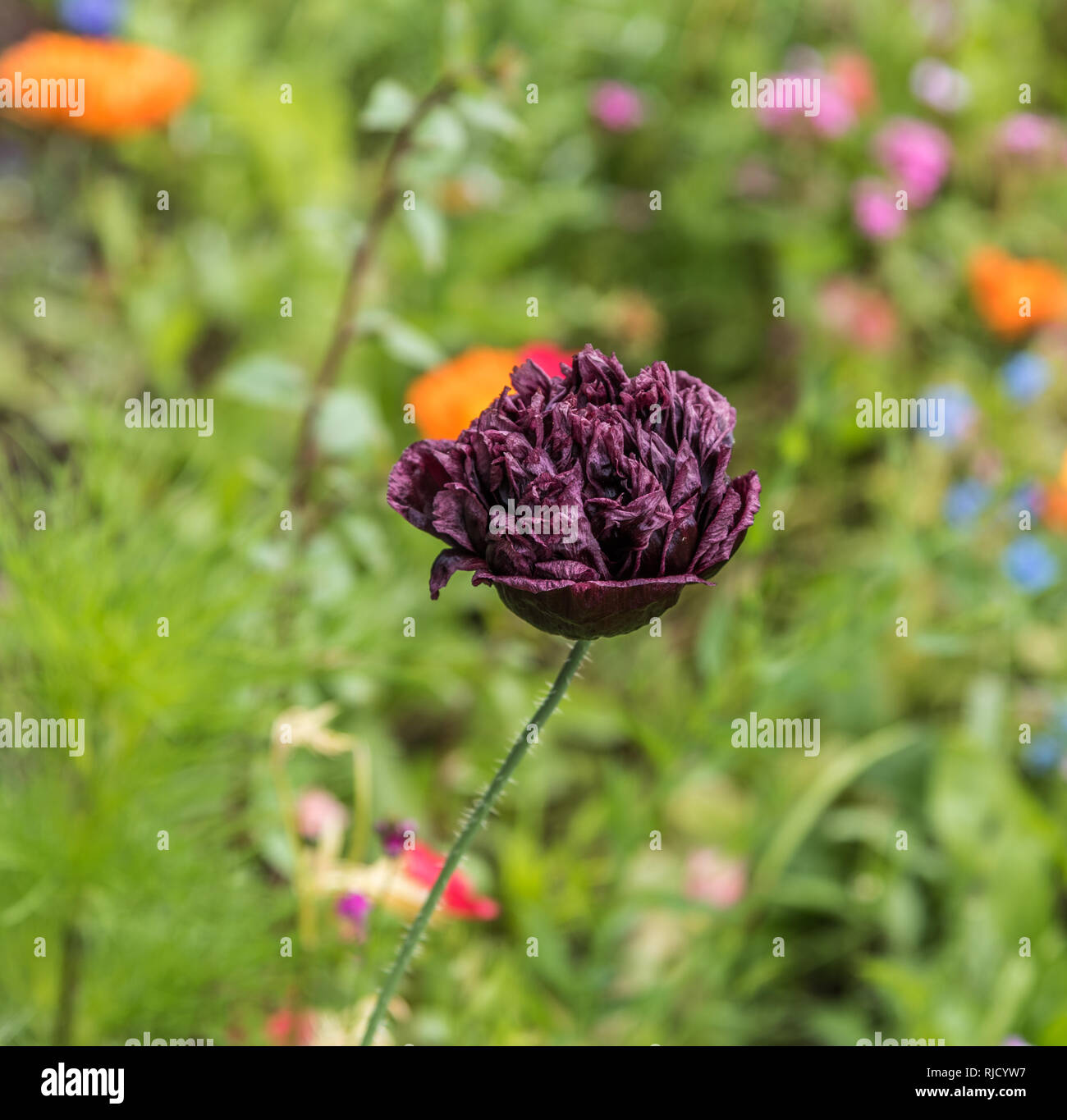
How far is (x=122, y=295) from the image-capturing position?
2.26 m

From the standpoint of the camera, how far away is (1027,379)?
212 cm

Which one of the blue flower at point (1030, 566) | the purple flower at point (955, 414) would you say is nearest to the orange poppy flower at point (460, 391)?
the blue flower at point (1030, 566)

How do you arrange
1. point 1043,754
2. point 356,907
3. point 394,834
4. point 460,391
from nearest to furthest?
1. point 394,834
2. point 356,907
3. point 460,391
4. point 1043,754

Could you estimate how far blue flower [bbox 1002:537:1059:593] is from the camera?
1.70 metres

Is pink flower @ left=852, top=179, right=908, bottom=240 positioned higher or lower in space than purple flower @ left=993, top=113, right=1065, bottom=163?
lower

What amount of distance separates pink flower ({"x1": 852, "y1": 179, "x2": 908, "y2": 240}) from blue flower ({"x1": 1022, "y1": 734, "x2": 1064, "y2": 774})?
42.6 inches

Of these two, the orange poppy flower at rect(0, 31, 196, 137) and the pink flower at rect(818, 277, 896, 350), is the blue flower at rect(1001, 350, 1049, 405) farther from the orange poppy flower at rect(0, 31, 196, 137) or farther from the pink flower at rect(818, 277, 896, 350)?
the orange poppy flower at rect(0, 31, 196, 137)

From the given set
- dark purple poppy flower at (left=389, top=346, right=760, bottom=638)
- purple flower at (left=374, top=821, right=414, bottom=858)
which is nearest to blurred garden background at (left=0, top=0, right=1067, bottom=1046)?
purple flower at (left=374, top=821, right=414, bottom=858)

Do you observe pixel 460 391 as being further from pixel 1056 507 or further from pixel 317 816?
pixel 1056 507

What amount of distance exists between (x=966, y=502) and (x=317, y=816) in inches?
48.3

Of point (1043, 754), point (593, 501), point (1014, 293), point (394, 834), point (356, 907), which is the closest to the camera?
point (593, 501)

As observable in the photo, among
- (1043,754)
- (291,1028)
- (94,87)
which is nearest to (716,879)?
(1043,754)
